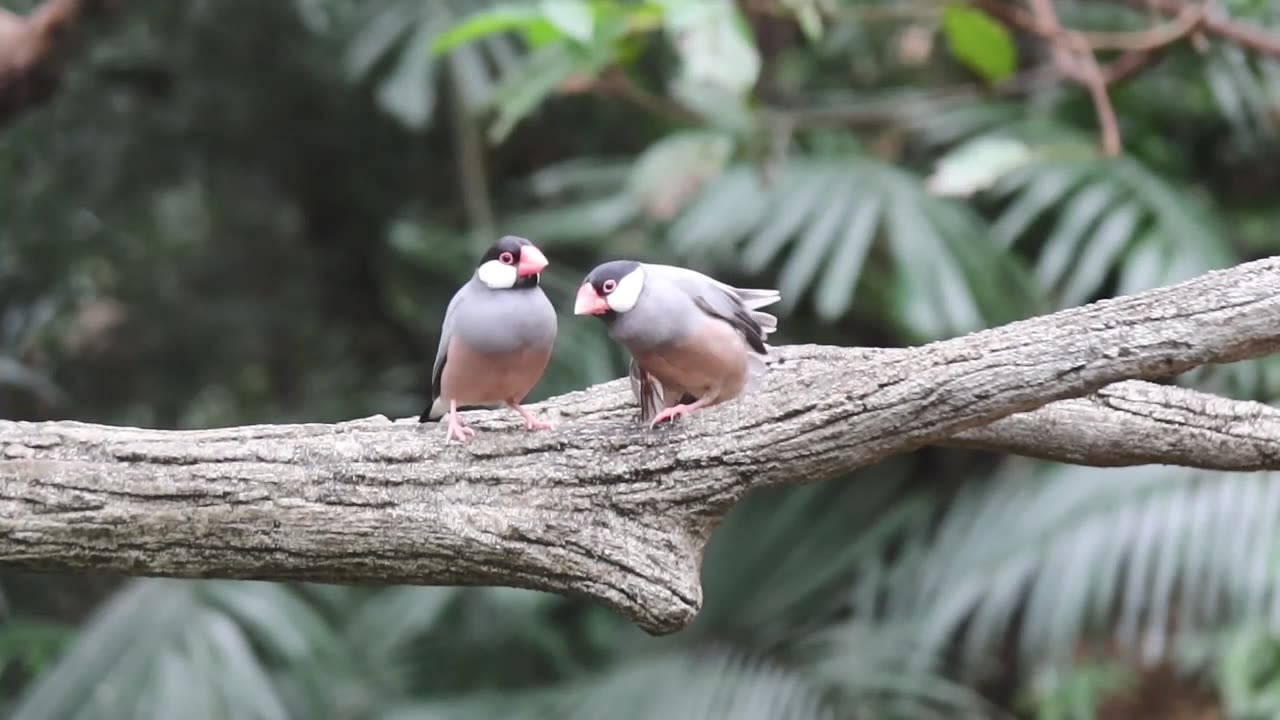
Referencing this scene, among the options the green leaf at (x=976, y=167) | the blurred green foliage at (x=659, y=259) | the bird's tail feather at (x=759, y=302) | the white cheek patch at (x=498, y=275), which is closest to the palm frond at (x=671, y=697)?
the blurred green foliage at (x=659, y=259)

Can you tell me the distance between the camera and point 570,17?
7.94ft

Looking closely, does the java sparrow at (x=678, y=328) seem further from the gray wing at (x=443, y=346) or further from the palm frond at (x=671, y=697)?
the palm frond at (x=671, y=697)

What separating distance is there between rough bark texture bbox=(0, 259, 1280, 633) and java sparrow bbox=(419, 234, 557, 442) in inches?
3.0

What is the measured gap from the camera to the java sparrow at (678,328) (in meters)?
1.54

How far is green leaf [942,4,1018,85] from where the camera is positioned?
3152 millimetres

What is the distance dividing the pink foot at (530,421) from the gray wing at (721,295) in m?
0.25

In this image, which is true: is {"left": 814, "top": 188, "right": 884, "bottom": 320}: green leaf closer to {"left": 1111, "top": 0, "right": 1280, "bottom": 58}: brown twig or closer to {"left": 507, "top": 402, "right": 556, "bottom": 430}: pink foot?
{"left": 1111, "top": 0, "right": 1280, "bottom": 58}: brown twig

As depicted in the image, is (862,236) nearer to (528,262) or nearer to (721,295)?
(721,295)

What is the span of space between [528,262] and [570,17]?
0.96 m

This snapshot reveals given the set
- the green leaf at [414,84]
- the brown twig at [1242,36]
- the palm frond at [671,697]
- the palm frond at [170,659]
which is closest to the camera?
the brown twig at [1242,36]

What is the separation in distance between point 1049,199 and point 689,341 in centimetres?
196

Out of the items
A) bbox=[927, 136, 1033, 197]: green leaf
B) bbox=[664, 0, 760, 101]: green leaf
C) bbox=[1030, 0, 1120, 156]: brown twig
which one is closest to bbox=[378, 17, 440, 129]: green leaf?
bbox=[664, 0, 760, 101]: green leaf

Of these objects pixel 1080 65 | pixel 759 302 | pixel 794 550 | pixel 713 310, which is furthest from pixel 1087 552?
pixel 713 310

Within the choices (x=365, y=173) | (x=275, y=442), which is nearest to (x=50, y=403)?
(x=365, y=173)
